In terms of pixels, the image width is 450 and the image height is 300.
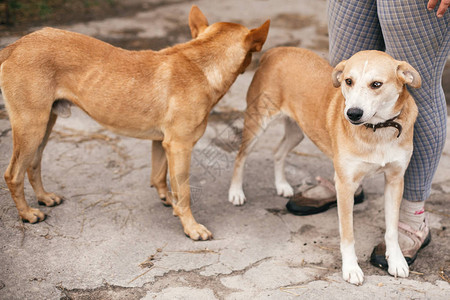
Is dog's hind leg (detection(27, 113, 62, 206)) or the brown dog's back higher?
the brown dog's back

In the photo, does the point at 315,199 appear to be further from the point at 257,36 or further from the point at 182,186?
the point at 257,36

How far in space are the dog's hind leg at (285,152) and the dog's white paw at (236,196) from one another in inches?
11.3

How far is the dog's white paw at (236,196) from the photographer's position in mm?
3373

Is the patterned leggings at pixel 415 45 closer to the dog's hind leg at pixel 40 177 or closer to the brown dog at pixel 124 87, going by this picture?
the brown dog at pixel 124 87

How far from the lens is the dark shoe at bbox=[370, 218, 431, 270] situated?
8.93ft

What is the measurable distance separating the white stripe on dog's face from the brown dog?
2.44ft

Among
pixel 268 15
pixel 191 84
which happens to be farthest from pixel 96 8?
pixel 191 84

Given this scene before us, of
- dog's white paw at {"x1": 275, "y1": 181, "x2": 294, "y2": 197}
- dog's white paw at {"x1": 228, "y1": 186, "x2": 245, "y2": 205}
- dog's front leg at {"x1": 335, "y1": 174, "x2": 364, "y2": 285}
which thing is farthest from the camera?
dog's white paw at {"x1": 275, "y1": 181, "x2": 294, "y2": 197}

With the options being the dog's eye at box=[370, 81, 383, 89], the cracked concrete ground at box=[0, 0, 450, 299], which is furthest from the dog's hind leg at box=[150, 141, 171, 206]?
the dog's eye at box=[370, 81, 383, 89]

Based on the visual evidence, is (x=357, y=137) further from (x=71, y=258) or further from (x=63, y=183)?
(x=63, y=183)

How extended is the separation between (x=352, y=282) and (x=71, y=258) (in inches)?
58.1

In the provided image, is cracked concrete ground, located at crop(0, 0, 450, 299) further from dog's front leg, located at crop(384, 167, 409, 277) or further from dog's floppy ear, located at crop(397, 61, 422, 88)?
dog's floppy ear, located at crop(397, 61, 422, 88)

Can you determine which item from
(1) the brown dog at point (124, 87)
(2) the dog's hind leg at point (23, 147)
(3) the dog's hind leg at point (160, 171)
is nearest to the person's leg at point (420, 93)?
(1) the brown dog at point (124, 87)

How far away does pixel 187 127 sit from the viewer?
9.32ft
